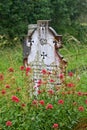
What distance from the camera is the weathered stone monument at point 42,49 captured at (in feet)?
18.7

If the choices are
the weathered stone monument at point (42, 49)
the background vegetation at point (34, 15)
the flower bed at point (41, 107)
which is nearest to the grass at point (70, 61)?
the weathered stone monument at point (42, 49)

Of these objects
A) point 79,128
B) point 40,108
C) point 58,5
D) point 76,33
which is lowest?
point 76,33

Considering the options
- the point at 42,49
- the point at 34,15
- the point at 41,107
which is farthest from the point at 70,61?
the point at 34,15

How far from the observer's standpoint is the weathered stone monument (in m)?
5.70

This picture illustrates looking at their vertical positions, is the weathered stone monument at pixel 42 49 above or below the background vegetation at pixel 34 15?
above

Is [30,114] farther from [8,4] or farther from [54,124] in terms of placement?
[8,4]

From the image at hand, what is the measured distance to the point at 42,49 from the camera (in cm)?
585

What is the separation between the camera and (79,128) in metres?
4.60

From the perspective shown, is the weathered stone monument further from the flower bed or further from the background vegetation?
the background vegetation

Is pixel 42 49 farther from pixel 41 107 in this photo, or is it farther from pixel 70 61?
pixel 70 61

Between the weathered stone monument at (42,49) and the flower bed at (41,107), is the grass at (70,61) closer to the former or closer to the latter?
the weathered stone monument at (42,49)

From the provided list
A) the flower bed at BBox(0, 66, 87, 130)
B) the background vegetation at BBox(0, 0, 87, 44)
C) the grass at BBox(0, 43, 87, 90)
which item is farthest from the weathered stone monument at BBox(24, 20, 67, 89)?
the background vegetation at BBox(0, 0, 87, 44)

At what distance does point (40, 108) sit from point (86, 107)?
0.71 metres

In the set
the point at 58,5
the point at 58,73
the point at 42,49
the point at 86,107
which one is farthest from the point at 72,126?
the point at 58,5
